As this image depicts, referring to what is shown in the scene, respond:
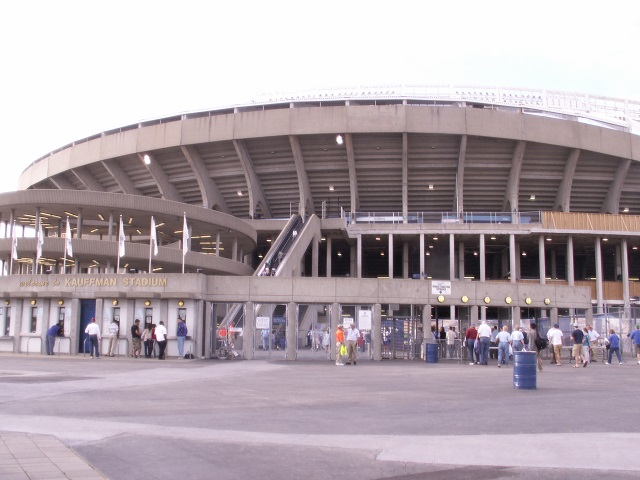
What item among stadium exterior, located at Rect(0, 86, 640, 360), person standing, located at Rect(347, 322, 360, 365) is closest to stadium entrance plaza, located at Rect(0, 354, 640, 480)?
person standing, located at Rect(347, 322, 360, 365)

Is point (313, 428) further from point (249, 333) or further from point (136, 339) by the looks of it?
point (136, 339)

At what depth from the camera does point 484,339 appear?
26.2 m

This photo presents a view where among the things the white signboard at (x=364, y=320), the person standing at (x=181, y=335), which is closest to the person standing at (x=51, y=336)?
the person standing at (x=181, y=335)

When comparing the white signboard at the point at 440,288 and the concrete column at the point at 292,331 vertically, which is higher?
the white signboard at the point at 440,288

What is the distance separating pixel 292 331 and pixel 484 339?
765 cm

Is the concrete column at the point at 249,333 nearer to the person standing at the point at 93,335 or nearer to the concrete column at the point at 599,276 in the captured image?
the person standing at the point at 93,335

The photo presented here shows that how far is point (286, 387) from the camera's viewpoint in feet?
Result: 52.5

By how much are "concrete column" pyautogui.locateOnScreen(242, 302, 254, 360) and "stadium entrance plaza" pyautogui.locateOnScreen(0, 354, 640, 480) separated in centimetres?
1023

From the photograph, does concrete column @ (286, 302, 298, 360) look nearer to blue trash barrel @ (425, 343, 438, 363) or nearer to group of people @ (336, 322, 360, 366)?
group of people @ (336, 322, 360, 366)

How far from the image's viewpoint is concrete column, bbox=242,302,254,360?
28.2m

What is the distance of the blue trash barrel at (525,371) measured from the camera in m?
15.5

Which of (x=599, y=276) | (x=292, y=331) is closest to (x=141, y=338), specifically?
(x=292, y=331)

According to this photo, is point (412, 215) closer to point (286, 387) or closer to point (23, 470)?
point (286, 387)

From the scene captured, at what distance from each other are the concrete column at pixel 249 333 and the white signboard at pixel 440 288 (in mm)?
7912
